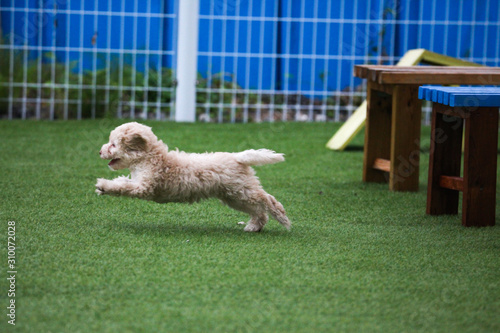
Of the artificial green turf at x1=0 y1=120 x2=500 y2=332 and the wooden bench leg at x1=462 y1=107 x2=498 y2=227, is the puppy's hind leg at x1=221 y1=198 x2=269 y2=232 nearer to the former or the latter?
the artificial green turf at x1=0 y1=120 x2=500 y2=332

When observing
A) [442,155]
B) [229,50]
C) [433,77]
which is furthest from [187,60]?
[442,155]

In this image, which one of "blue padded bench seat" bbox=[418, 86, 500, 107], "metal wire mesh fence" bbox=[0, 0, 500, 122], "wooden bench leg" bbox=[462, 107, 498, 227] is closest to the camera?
"blue padded bench seat" bbox=[418, 86, 500, 107]

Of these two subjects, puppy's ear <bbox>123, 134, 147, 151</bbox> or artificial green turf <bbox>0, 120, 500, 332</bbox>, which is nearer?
artificial green turf <bbox>0, 120, 500, 332</bbox>

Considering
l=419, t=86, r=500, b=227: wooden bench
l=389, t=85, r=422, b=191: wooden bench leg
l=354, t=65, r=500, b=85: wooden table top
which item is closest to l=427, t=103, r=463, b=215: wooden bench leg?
l=419, t=86, r=500, b=227: wooden bench

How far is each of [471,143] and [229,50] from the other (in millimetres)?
4542

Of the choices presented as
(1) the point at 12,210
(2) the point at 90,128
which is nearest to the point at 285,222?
(1) the point at 12,210

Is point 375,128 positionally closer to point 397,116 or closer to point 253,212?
point 397,116

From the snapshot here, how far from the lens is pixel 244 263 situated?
2705 millimetres

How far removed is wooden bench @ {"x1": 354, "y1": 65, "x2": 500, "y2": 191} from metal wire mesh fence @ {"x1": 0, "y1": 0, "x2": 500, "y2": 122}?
2613mm

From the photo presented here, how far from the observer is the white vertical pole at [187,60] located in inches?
269

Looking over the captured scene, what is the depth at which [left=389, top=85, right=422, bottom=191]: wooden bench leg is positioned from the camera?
14.1ft

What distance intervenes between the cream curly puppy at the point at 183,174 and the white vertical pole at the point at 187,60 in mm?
3822

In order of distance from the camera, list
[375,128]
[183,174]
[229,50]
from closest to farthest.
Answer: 1. [183,174]
2. [375,128]
3. [229,50]

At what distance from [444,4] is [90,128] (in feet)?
12.7
